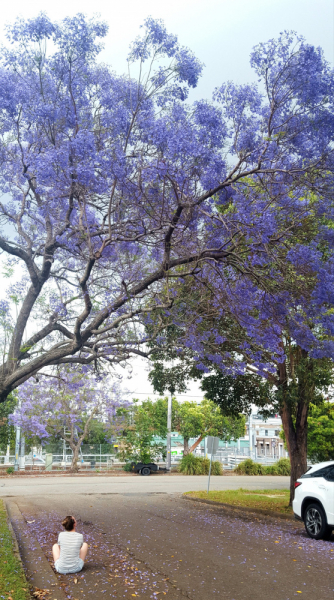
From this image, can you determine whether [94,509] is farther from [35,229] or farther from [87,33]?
[87,33]

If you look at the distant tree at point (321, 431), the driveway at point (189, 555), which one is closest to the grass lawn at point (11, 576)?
the driveway at point (189, 555)

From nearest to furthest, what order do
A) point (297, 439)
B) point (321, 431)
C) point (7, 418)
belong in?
point (297, 439) < point (321, 431) < point (7, 418)

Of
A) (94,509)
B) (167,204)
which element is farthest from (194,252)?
(94,509)

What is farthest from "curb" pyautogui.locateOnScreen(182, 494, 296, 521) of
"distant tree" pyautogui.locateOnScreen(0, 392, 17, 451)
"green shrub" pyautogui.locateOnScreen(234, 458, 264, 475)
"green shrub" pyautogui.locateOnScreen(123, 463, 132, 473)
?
"green shrub" pyautogui.locateOnScreen(234, 458, 264, 475)

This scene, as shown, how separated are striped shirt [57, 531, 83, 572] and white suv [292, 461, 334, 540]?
4988 mm

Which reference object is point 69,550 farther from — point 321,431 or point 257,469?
point 257,469

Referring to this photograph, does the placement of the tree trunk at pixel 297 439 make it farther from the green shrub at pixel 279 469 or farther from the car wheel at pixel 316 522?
the green shrub at pixel 279 469

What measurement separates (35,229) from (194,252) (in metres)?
3.81

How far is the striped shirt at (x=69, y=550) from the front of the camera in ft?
21.6

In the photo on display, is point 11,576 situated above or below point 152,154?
below

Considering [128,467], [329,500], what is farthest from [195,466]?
[329,500]

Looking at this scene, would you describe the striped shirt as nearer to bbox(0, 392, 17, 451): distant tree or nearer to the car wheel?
the car wheel

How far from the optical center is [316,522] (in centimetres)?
995

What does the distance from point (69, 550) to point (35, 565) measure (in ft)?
2.62
